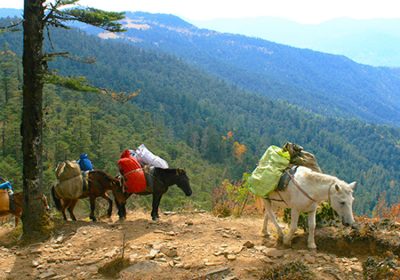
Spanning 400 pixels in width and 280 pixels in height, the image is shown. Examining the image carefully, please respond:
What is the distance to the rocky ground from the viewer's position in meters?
5.77

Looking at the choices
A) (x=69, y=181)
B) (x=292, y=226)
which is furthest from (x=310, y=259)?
(x=69, y=181)

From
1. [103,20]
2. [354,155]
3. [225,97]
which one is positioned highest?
[103,20]

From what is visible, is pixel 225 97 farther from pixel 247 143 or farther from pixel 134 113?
pixel 134 113

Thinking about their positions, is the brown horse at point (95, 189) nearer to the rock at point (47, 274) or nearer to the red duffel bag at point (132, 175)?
the red duffel bag at point (132, 175)

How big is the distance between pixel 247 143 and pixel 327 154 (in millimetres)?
41389

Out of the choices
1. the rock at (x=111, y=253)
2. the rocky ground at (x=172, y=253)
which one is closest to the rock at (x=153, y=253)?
the rocky ground at (x=172, y=253)

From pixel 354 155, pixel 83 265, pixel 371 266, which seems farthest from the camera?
pixel 354 155

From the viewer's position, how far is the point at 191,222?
845cm

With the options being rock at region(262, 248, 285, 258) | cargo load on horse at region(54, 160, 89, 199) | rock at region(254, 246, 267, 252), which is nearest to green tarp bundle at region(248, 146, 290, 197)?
rock at region(254, 246, 267, 252)

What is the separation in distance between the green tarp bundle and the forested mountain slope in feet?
134

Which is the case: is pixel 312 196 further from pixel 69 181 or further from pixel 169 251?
pixel 69 181

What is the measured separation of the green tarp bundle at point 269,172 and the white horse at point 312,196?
0.26 m

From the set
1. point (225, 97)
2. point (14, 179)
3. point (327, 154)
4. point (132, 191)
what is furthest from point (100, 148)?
point (225, 97)

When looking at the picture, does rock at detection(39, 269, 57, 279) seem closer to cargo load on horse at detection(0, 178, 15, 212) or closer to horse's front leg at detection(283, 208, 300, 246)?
cargo load on horse at detection(0, 178, 15, 212)
